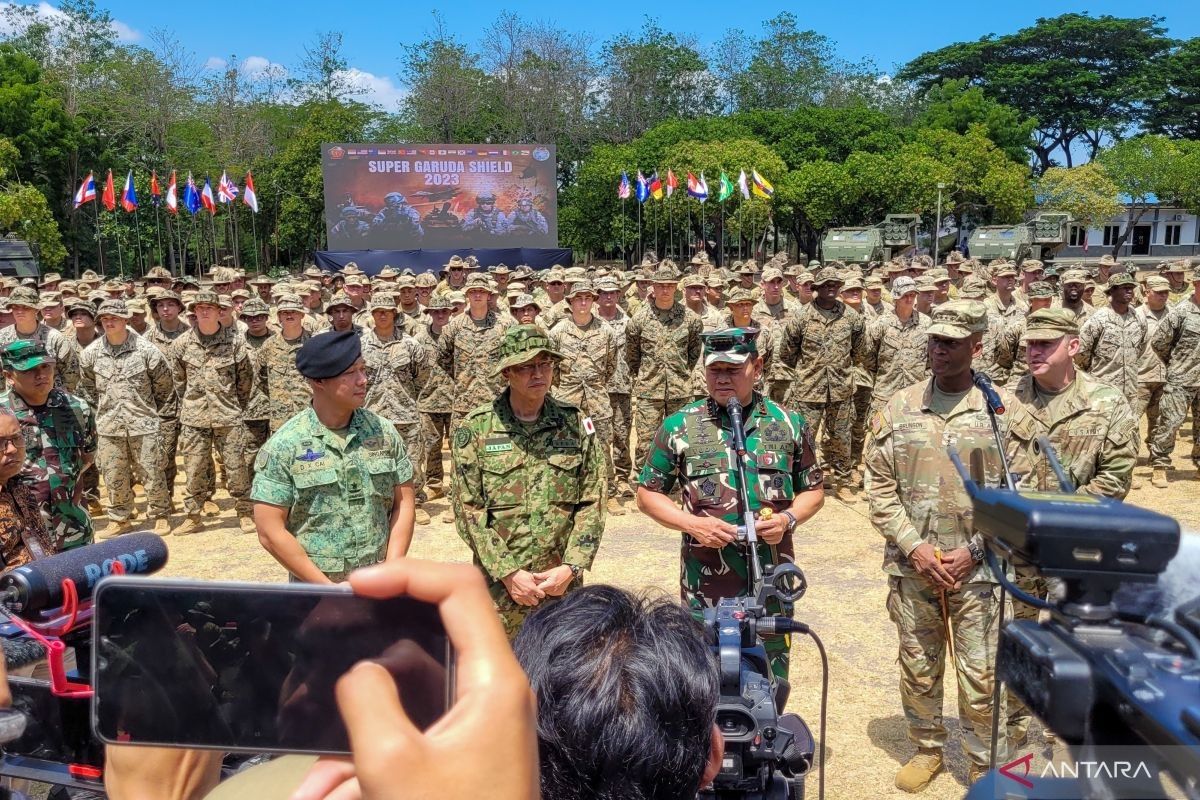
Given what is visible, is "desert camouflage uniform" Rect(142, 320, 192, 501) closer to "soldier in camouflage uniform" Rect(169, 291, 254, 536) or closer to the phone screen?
"soldier in camouflage uniform" Rect(169, 291, 254, 536)

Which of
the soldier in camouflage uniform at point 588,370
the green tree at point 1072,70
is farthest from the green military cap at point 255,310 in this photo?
the green tree at point 1072,70

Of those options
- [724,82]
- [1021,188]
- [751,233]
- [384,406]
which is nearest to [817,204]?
[751,233]

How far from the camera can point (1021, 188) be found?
36.4 metres

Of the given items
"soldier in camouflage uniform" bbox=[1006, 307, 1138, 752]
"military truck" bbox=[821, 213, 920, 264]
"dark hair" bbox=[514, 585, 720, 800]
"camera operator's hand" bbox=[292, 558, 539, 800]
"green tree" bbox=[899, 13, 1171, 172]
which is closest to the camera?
"camera operator's hand" bbox=[292, 558, 539, 800]

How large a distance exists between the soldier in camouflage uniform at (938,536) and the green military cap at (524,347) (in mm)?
1455

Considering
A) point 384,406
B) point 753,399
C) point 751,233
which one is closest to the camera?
point 753,399

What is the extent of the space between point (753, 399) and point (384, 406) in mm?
4931

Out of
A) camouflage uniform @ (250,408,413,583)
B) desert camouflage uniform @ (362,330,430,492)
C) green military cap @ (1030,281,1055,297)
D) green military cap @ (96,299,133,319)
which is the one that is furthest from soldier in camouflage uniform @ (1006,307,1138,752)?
green military cap @ (96,299,133,319)

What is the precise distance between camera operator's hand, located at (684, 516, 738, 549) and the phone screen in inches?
106

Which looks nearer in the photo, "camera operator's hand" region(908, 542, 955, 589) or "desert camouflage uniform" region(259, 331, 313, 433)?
"camera operator's hand" region(908, 542, 955, 589)

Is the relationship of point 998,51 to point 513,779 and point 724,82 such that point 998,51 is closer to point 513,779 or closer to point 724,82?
point 724,82

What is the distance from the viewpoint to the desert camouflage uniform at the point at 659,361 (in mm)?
8914

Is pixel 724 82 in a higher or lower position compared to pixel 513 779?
higher

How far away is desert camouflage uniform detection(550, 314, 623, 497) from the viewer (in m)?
8.62
